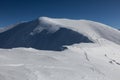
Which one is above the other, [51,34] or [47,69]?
[47,69]

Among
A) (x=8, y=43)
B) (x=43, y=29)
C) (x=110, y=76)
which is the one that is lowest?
(x=8, y=43)

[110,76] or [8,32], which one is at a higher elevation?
[110,76]

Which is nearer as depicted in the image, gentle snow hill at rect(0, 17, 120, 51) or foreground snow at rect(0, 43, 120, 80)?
foreground snow at rect(0, 43, 120, 80)

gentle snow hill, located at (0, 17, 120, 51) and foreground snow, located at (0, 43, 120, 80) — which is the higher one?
foreground snow, located at (0, 43, 120, 80)

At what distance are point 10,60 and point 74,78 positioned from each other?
640cm

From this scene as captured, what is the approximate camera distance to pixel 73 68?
19.8 m

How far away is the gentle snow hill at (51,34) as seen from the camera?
77.2m

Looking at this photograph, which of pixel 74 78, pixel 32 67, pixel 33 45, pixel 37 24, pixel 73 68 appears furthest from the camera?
pixel 37 24

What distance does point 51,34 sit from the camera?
3398 inches

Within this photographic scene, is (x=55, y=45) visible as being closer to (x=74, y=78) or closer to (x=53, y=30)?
(x=53, y=30)

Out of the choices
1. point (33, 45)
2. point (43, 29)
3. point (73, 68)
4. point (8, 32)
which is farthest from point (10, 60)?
point (8, 32)

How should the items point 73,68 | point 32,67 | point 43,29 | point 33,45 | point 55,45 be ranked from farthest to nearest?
point 43,29 < point 33,45 < point 55,45 < point 73,68 < point 32,67

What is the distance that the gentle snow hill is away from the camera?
77250 mm

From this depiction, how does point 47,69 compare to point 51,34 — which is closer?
point 47,69
